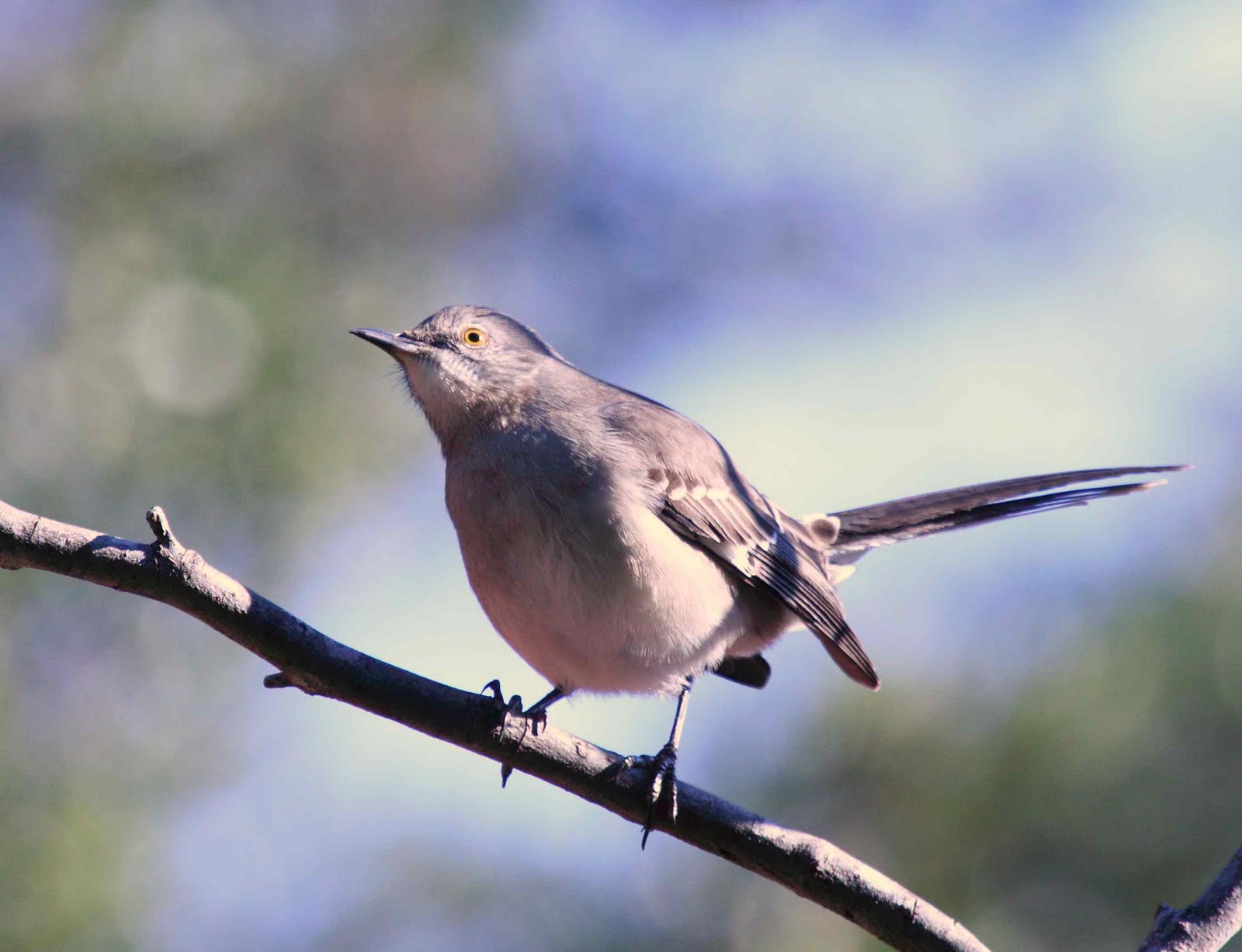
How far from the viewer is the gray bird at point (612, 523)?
4.16 m

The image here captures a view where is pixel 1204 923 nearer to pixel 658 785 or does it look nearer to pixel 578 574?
pixel 658 785

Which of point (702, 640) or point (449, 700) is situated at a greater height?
point (702, 640)

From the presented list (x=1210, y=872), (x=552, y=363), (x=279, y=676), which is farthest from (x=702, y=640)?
(x=1210, y=872)

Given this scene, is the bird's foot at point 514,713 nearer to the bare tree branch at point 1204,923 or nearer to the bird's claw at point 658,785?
the bird's claw at point 658,785

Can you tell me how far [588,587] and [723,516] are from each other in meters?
0.94

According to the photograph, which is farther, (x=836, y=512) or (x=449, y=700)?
(x=836, y=512)

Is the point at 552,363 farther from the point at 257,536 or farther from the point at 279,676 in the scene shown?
the point at 279,676

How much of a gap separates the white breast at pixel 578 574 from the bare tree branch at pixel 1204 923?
1.91 meters

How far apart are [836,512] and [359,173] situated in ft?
12.0

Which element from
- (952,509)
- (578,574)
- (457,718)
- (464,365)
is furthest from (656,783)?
(952,509)

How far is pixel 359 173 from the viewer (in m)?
7.16

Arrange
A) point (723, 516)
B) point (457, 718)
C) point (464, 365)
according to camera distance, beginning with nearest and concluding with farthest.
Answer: point (457, 718) < point (723, 516) < point (464, 365)

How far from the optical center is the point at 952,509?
5.66 meters

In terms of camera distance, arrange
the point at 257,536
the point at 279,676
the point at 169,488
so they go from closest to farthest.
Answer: the point at 279,676 → the point at 169,488 → the point at 257,536
